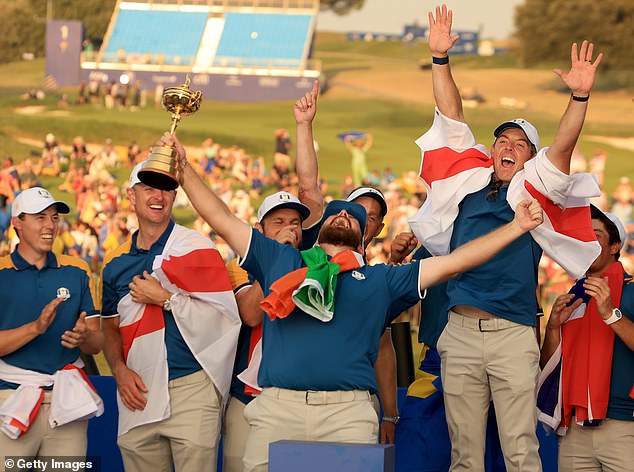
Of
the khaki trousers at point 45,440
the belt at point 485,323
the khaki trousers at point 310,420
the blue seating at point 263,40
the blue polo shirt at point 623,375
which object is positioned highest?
the blue seating at point 263,40

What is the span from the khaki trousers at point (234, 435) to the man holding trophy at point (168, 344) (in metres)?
0.13

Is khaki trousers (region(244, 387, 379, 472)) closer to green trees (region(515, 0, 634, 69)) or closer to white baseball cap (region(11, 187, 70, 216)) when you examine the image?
white baseball cap (region(11, 187, 70, 216))

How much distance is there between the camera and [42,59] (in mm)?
27203

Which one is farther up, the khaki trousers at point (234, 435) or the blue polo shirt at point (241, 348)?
the blue polo shirt at point (241, 348)

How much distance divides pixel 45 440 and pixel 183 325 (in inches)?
35.8

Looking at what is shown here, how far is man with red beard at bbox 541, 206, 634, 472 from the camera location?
559 cm

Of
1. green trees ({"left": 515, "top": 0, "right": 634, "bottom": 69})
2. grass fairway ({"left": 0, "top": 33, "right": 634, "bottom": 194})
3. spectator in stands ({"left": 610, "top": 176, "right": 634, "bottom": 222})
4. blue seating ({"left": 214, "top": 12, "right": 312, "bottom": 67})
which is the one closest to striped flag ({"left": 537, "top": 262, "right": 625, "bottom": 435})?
spectator in stands ({"left": 610, "top": 176, "right": 634, "bottom": 222})

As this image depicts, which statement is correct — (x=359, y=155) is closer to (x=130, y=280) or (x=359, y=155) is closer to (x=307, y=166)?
(x=307, y=166)

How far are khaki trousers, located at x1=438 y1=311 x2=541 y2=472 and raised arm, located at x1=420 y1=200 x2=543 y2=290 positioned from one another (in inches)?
23.0

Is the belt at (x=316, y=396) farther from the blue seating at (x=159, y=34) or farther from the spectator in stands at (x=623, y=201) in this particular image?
the blue seating at (x=159, y=34)

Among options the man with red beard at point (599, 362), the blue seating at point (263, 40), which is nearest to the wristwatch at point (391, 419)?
the man with red beard at point (599, 362)

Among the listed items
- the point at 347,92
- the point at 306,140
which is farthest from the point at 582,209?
the point at 347,92

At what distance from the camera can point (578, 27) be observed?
2548 cm

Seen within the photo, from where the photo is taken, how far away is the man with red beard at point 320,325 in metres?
4.96
